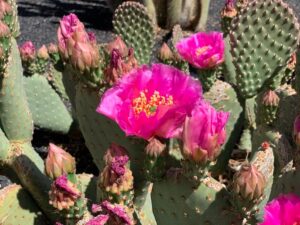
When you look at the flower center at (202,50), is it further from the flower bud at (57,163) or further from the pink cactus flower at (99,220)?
the pink cactus flower at (99,220)

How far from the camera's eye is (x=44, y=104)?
2.93 metres

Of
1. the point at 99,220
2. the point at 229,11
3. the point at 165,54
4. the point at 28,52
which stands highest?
the point at 99,220

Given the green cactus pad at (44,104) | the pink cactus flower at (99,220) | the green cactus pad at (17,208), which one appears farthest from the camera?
the green cactus pad at (44,104)

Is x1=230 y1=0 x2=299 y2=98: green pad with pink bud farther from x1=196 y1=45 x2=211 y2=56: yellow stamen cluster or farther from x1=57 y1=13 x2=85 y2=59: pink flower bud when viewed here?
x1=57 y1=13 x2=85 y2=59: pink flower bud

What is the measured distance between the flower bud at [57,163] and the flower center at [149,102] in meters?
0.17

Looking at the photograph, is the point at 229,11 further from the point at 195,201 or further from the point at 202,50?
the point at 195,201

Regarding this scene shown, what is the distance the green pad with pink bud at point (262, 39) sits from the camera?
71.7 inches

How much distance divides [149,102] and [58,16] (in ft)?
14.9

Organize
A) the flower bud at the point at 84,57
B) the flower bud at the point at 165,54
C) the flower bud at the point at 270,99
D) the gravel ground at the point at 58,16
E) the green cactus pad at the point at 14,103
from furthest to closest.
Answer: the gravel ground at the point at 58,16 → the flower bud at the point at 165,54 → the flower bud at the point at 270,99 → the green cactus pad at the point at 14,103 → the flower bud at the point at 84,57

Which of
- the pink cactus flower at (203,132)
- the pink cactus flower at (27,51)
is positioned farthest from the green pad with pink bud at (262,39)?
the pink cactus flower at (27,51)

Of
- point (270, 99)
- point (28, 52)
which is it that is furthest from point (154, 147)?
point (28, 52)

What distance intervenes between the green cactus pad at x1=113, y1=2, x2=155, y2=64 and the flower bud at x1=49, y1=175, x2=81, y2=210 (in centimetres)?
113

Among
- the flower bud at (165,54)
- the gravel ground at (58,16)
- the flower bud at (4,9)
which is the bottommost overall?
the gravel ground at (58,16)

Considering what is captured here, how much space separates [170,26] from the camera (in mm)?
5148
